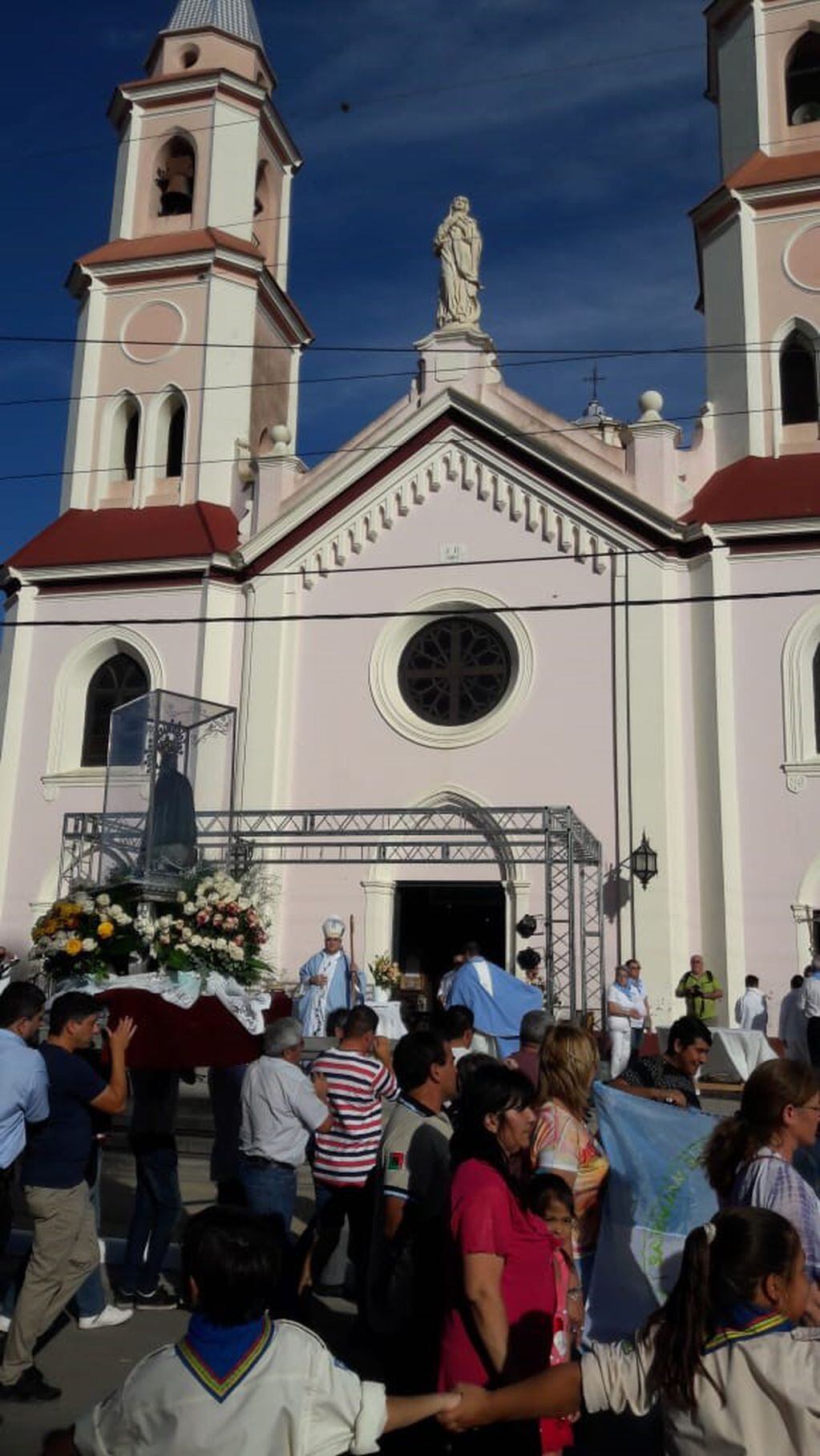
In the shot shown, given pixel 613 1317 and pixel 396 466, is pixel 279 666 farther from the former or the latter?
pixel 613 1317

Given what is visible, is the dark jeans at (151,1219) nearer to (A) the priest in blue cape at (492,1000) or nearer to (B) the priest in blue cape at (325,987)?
(A) the priest in blue cape at (492,1000)

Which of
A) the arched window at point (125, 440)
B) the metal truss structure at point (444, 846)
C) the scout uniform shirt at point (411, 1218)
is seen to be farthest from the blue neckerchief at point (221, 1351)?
the arched window at point (125, 440)

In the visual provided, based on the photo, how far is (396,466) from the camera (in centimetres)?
1983

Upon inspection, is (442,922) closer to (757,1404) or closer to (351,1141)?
(351,1141)

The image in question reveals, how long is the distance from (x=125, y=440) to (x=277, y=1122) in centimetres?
1871

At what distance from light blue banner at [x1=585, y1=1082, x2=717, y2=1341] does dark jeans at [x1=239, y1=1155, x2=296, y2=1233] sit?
1869 millimetres

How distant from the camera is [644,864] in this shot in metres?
16.7

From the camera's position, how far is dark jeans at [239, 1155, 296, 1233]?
6336 mm

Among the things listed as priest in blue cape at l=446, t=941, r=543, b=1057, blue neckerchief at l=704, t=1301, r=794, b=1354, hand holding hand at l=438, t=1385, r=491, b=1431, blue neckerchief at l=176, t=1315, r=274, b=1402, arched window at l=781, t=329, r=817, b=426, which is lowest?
hand holding hand at l=438, t=1385, r=491, b=1431

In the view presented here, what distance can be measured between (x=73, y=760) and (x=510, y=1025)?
10898 mm

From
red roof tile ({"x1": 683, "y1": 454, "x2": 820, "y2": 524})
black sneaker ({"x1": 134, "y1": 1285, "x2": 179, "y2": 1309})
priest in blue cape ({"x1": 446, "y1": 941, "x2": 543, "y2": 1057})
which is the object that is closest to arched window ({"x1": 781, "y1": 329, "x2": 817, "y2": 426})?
red roof tile ({"x1": 683, "y1": 454, "x2": 820, "y2": 524})

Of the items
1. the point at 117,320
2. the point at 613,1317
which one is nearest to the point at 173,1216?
the point at 613,1317

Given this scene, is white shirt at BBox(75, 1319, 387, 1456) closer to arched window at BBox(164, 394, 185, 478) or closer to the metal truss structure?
the metal truss structure

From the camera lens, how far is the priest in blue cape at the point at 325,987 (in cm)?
1332
